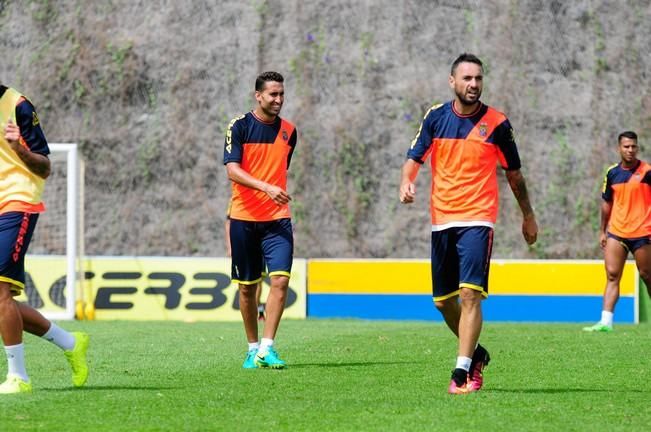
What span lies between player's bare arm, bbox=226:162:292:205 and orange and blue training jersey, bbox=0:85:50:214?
75.8 inches

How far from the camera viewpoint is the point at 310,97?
24.5 metres

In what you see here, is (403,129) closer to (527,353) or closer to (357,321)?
(357,321)

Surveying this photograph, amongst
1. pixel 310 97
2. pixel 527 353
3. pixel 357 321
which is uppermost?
pixel 310 97

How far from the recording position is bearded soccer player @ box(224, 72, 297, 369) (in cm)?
1020

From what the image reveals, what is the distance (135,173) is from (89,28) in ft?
10.5

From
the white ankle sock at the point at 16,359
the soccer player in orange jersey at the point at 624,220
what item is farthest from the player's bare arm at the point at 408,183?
the soccer player in orange jersey at the point at 624,220

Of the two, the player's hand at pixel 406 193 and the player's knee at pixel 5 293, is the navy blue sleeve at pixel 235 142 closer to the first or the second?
the player's hand at pixel 406 193

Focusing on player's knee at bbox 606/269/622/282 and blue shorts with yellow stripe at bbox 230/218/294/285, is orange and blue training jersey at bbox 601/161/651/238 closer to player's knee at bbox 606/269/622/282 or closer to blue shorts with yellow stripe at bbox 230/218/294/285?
player's knee at bbox 606/269/622/282

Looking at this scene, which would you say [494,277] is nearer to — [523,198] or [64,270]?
[64,270]

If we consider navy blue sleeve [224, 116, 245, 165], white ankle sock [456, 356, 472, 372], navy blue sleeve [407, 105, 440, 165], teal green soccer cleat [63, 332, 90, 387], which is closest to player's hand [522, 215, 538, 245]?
navy blue sleeve [407, 105, 440, 165]

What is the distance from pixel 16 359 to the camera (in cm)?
805

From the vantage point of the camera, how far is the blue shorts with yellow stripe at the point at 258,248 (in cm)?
1029

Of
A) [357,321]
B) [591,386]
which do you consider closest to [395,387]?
[591,386]

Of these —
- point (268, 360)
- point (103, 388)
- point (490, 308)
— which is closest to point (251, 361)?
point (268, 360)
